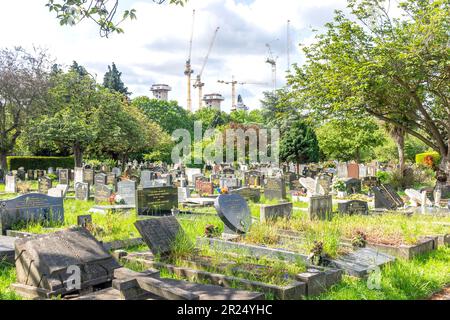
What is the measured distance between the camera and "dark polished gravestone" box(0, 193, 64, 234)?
33.5 ft

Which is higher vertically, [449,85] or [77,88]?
[77,88]

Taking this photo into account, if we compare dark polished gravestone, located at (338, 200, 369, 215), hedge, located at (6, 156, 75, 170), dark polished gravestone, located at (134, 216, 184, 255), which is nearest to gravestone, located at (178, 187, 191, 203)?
dark polished gravestone, located at (338, 200, 369, 215)

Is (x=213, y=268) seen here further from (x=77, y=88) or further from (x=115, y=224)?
(x=77, y=88)

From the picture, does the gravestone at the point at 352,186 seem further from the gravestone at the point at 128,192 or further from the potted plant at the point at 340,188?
the gravestone at the point at 128,192

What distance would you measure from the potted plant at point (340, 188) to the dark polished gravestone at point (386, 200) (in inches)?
140

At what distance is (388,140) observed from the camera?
47.8 m

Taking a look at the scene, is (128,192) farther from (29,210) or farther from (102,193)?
(29,210)

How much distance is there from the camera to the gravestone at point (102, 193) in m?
16.5

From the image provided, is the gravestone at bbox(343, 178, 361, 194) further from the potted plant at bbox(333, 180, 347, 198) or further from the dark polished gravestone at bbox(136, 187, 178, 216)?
the dark polished gravestone at bbox(136, 187, 178, 216)

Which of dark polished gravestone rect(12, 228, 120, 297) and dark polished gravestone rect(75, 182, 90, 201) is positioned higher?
A: dark polished gravestone rect(75, 182, 90, 201)

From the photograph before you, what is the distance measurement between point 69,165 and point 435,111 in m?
30.0

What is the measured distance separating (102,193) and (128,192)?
1.09 metres

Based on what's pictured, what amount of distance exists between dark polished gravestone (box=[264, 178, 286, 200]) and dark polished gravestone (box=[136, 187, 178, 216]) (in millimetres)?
5697
